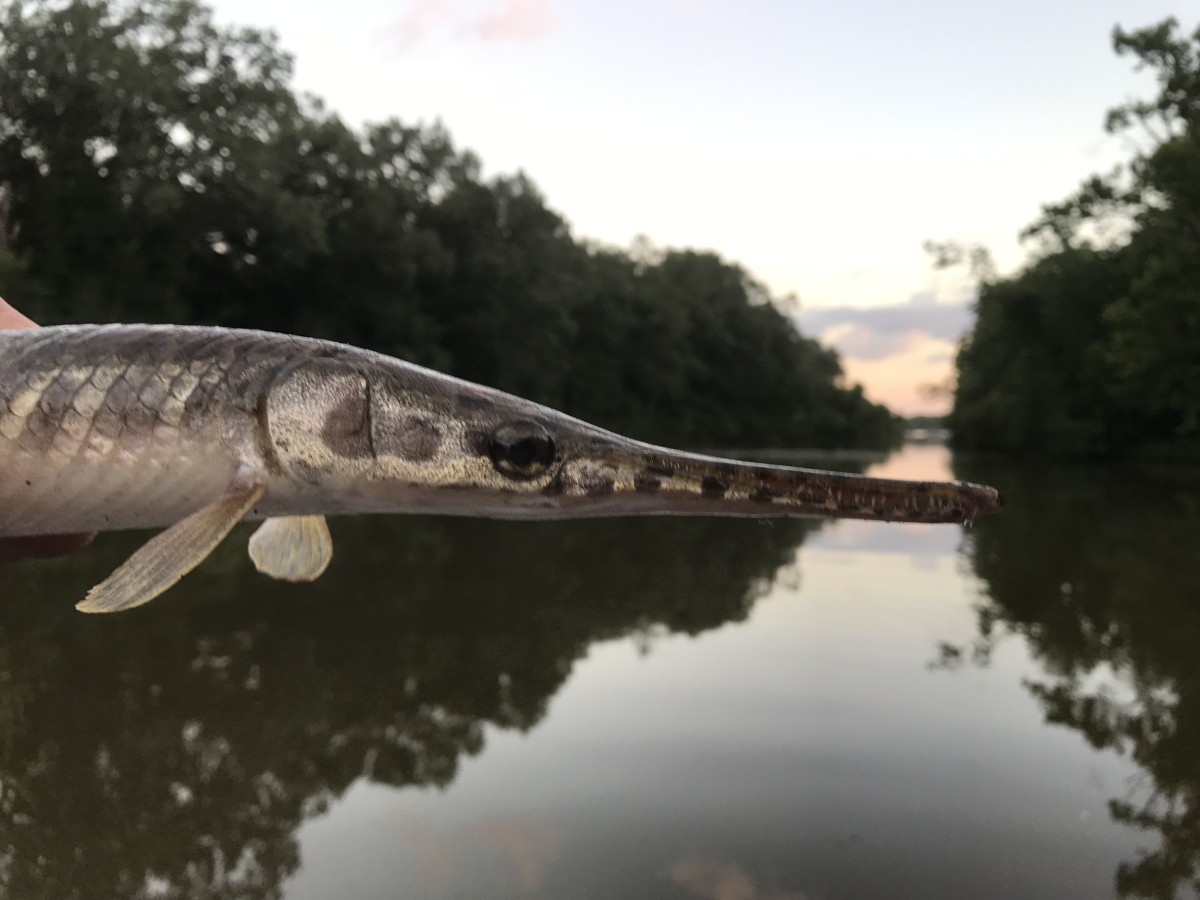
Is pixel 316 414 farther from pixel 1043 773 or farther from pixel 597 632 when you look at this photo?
pixel 597 632

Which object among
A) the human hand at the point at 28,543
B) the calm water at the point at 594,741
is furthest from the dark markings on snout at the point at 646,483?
the calm water at the point at 594,741

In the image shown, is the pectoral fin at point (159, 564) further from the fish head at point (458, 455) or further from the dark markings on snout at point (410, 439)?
the dark markings on snout at point (410, 439)

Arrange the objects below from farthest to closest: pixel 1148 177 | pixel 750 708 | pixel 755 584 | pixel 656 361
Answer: pixel 656 361 < pixel 1148 177 < pixel 755 584 < pixel 750 708

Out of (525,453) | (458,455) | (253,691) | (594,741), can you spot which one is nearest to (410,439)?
(458,455)

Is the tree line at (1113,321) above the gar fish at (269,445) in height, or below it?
above

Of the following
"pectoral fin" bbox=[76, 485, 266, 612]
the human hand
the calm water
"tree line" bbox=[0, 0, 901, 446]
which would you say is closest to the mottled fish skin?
"pectoral fin" bbox=[76, 485, 266, 612]

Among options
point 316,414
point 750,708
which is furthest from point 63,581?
point 316,414

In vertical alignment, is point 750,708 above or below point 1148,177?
below
